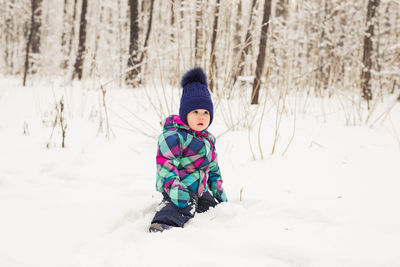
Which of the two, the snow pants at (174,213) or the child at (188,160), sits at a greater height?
the child at (188,160)

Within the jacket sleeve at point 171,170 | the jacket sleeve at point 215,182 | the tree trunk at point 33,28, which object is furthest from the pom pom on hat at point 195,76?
the tree trunk at point 33,28

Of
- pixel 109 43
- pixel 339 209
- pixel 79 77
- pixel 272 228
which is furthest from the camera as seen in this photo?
pixel 109 43

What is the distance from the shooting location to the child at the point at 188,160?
1.43 metres

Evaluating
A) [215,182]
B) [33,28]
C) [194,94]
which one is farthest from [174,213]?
[33,28]

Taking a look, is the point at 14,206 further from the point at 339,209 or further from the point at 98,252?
the point at 339,209

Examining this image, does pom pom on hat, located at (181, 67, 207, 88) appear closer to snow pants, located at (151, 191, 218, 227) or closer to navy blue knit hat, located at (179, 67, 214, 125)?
navy blue knit hat, located at (179, 67, 214, 125)

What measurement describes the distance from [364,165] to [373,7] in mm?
4730

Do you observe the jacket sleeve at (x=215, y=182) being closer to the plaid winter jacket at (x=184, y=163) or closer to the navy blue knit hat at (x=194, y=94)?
the plaid winter jacket at (x=184, y=163)

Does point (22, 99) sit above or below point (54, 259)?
above

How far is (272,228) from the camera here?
4.41 ft

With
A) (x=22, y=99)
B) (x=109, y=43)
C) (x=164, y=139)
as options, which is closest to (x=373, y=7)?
(x=164, y=139)

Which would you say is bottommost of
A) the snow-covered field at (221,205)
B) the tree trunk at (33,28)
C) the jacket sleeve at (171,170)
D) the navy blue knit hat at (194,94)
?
the snow-covered field at (221,205)

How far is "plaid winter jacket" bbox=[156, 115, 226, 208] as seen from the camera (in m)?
1.44

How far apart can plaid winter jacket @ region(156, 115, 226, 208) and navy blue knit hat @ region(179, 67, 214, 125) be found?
107 mm
